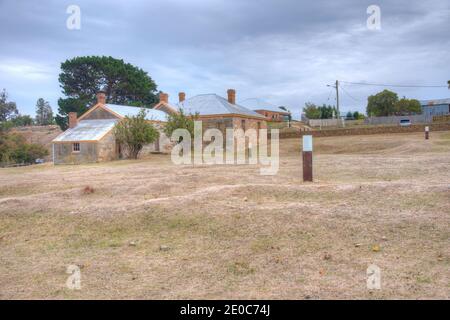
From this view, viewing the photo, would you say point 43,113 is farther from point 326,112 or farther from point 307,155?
point 307,155

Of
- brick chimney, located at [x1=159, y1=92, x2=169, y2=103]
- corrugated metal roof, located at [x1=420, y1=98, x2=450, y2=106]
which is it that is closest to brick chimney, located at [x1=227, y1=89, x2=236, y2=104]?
brick chimney, located at [x1=159, y1=92, x2=169, y2=103]

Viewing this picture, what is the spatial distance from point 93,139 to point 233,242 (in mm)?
30615

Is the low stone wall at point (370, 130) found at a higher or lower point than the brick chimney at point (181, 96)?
lower

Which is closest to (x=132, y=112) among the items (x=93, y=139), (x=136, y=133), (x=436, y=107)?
(x=93, y=139)

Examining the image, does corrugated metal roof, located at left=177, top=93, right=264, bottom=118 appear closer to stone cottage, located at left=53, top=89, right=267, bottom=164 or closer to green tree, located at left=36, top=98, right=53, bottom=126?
stone cottage, located at left=53, top=89, right=267, bottom=164

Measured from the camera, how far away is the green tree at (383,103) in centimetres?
6488

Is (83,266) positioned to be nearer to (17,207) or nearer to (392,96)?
(17,207)

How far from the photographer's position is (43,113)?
123 metres

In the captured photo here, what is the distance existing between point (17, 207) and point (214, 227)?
5.73 metres

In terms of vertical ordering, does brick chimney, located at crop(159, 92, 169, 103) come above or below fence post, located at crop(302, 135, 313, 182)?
above

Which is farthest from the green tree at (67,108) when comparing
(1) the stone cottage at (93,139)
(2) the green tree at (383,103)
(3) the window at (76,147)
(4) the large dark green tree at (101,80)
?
(2) the green tree at (383,103)

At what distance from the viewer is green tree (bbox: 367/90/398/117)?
64.9 m

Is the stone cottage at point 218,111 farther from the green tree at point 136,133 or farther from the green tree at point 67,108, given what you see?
the green tree at point 67,108

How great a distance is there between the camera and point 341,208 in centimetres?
887
